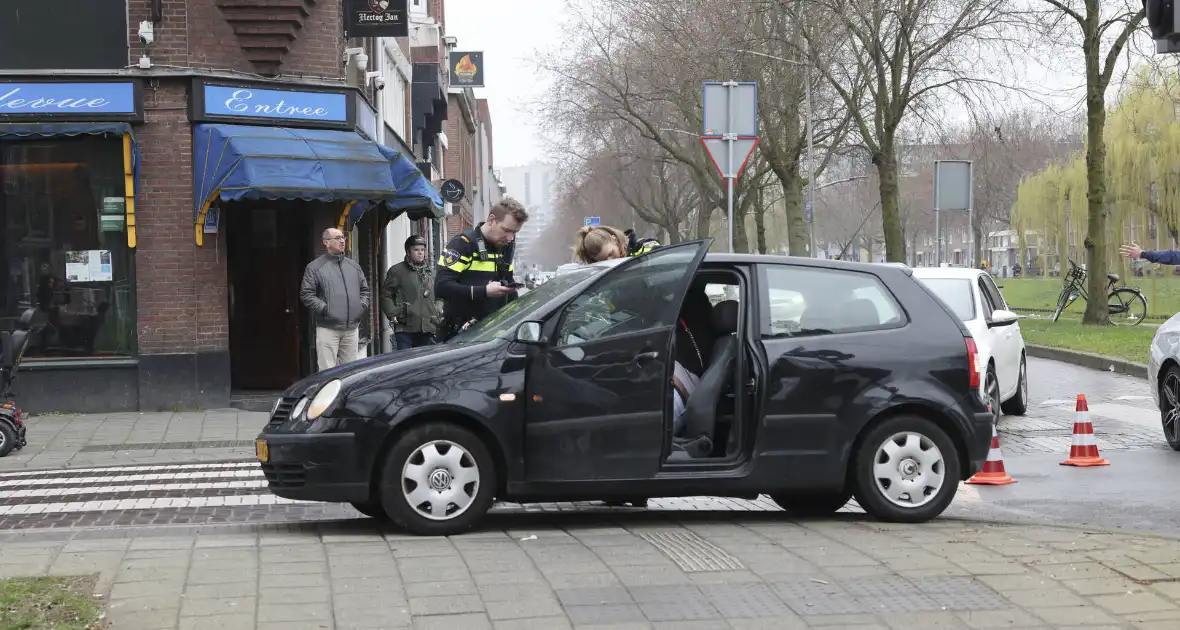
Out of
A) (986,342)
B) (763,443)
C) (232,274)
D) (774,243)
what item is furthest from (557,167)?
(763,443)

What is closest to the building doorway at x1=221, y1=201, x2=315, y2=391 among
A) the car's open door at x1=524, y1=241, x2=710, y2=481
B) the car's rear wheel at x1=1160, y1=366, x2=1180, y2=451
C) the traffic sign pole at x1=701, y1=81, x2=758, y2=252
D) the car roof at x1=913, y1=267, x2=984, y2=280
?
the traffic sign pole at x1=701, y1=81, x2=758, y2=252

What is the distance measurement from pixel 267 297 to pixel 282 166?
2666 mm

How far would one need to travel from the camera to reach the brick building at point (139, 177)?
15016 millimetres

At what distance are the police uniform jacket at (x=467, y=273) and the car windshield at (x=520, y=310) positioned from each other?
1.44 metres

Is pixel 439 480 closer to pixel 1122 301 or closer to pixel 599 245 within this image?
pixel 599 245

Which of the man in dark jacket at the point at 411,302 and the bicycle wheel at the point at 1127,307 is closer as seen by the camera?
the man in dark jacket at the point at 411,302

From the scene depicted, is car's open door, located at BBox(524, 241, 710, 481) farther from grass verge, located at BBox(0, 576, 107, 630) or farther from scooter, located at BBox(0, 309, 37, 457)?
scooter, located at BBox(0, 309, 37, 457)

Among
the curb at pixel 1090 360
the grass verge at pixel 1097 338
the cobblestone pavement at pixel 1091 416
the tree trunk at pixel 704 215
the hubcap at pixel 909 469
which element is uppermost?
the tree trunk at pixel 704 215

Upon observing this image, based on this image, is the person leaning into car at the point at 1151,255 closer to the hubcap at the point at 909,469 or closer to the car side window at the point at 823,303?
the car side window at the point at 823,303

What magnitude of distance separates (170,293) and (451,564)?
10332 millimetres

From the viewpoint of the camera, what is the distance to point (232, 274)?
17.2 meters

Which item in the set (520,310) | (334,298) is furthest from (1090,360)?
(520,310)

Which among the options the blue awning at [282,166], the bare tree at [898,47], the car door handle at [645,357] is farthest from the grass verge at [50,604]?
the bare tree at [898,47]

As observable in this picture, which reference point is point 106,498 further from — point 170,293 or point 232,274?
point 232,274
